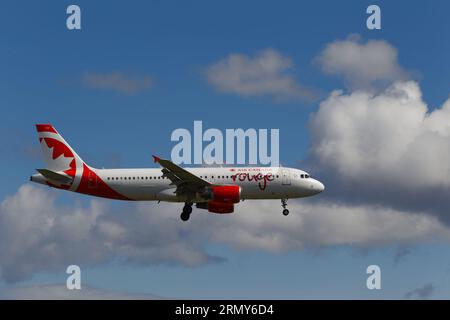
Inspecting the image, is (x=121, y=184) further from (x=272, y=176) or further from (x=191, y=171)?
(x=272, y=176)

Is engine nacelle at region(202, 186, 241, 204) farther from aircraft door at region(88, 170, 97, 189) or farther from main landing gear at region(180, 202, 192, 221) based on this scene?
aircraft door at region(88, 170, 97, 189)

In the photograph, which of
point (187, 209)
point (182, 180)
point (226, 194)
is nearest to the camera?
point (226, 194)

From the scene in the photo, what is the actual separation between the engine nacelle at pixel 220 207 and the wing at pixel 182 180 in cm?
202

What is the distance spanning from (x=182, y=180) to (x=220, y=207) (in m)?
4.74

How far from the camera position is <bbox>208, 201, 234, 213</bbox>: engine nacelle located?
275 ft

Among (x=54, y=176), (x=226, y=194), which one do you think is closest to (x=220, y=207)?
(x=226, y=194)

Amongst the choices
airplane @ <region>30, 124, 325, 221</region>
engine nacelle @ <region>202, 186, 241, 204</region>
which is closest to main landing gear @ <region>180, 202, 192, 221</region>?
airplane @ <region>30, 124, 325, 221</region>

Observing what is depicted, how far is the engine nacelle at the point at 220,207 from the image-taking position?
83800mm

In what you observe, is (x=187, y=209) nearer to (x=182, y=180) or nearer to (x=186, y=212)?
(x=186, y=212)

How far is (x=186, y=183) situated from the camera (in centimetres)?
8388

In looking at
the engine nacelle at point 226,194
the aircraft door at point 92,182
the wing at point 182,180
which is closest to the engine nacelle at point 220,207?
the engine nacelle at point 226,194

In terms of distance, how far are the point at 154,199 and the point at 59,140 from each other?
14.4 metres

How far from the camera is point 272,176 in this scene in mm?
82938
